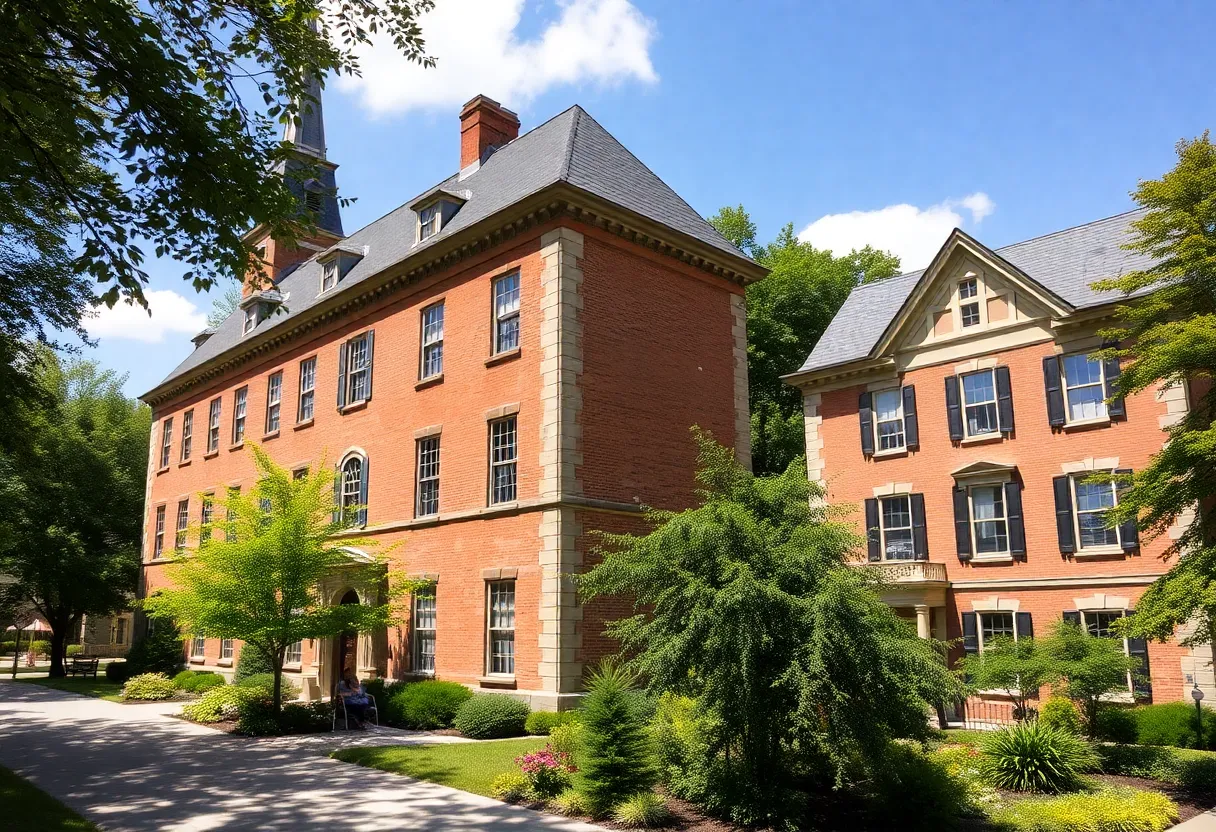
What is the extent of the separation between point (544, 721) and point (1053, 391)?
51.8 feet

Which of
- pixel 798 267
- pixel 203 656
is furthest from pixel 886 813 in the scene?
pixel 798 267

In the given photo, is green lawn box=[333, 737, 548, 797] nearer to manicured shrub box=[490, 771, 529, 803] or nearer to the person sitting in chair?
manicured shrub box=[490, 771, 529, 803]

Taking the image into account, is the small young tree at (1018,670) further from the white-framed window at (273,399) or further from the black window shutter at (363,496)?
the white-framed window at (273,399)

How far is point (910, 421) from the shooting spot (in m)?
26.7

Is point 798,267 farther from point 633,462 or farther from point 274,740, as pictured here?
point 274,740

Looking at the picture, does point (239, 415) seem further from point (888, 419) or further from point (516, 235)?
point (888, 419)

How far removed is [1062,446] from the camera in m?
23.5

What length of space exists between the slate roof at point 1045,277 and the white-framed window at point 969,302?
150cm

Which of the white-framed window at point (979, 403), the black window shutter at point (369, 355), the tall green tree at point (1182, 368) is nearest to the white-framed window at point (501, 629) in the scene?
the black window shutter at point (369, 355)

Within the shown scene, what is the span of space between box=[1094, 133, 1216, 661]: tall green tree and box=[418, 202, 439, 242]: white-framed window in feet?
53.8

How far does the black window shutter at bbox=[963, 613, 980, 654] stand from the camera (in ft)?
80.1

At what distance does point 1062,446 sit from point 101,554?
120ft

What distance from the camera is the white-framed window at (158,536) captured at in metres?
37.2

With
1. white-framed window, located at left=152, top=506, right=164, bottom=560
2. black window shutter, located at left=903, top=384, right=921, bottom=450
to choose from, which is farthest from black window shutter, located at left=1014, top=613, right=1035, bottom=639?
white-framed window, located at left=152, top=506, right=164, bottom=560
